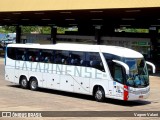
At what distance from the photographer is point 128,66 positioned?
17.6 m

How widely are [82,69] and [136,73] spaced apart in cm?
278

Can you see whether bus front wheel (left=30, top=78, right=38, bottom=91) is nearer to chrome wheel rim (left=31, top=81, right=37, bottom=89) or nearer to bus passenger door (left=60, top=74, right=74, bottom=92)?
chrome wheel rim (left=31, top=81, right=37, bottom=89)

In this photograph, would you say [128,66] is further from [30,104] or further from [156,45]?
[156,45]

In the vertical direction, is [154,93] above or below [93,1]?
below

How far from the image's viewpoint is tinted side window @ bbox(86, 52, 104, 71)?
60.4 ft

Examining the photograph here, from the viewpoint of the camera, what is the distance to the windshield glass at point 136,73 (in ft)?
57.3

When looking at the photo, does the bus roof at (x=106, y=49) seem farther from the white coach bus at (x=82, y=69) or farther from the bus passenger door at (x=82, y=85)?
the bus passenger door at (x=82, y=85)

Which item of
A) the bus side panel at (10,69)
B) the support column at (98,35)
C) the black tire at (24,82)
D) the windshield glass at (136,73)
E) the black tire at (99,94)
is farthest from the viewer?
the support column at (98,35)

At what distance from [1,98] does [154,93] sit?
899 centimetres

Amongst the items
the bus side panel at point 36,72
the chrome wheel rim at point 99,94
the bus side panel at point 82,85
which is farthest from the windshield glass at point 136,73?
the bus side panel at point 36,72

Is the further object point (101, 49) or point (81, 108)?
point (101, 49)

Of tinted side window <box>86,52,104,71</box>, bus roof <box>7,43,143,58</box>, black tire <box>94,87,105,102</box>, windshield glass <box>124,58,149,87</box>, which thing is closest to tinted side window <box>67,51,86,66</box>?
bus roof <box>7,43,143,58</box>

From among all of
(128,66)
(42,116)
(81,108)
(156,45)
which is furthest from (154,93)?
(156,45)

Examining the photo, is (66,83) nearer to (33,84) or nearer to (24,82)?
(33,84)
